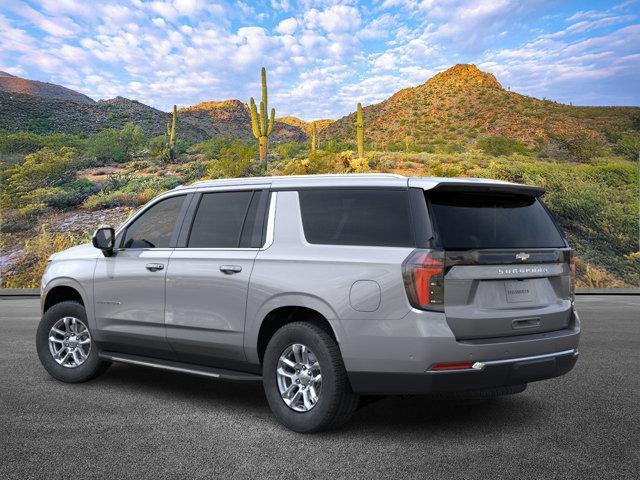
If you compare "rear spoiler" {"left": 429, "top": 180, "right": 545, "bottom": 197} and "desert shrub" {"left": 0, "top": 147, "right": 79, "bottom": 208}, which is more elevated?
"rear spoiler" {"left": 429, "top": 180, "right": 545, "bottom": 197}

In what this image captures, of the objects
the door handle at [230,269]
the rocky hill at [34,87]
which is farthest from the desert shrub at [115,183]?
the rocky hill at [34,87]

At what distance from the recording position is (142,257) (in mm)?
6953

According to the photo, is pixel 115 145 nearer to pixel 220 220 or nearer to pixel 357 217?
pixel 220 220

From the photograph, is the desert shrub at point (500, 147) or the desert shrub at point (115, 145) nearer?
the desert shrub at point (115, 145)

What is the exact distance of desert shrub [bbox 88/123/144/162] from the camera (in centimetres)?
4169

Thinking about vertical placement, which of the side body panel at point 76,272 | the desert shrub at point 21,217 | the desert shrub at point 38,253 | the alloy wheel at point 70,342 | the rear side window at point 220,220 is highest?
the rear side window at point 220,220

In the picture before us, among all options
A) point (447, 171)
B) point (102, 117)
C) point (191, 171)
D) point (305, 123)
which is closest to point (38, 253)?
point (191, 171)

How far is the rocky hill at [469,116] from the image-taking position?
54938 mm

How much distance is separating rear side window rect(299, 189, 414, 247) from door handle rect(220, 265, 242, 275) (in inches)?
26.4

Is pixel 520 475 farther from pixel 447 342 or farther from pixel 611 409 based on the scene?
pixel 611 409

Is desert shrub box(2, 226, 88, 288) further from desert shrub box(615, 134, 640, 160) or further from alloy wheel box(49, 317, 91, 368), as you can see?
desert shrub box(615, 134, 640, 160)

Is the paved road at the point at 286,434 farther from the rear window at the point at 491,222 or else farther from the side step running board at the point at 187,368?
the rear window at the point at 491,222

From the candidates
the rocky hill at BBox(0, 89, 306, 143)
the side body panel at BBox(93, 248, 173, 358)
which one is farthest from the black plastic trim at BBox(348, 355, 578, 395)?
the rocky hill at BBox(0, 89, 306, 143)

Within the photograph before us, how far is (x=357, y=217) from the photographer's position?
18.4 ft
